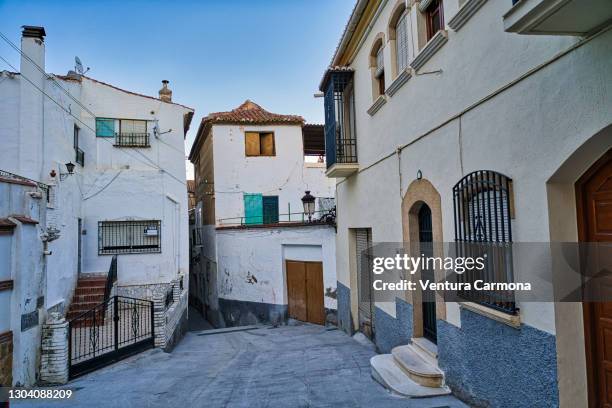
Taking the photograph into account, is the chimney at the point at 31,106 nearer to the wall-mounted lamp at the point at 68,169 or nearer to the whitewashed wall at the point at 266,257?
the wall-mounted lamp at the point at 68,169

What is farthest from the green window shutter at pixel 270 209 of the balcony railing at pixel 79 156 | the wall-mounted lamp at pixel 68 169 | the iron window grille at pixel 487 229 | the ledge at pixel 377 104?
the iron window grille at pixel 487 229

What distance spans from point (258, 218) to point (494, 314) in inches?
615

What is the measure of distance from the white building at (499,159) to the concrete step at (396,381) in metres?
0.07

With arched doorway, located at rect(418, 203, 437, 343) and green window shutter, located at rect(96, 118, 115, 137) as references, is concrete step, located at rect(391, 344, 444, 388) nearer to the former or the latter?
arched doorway, located at rect(418, 203, 437, 343)

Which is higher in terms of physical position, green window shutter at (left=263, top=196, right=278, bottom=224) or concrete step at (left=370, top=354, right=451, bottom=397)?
green window shutter at (left=263, top=196, right=278, bottom=224)

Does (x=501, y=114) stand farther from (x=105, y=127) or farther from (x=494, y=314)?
(x=105, y=127)

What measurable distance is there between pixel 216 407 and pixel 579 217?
4.91 meters

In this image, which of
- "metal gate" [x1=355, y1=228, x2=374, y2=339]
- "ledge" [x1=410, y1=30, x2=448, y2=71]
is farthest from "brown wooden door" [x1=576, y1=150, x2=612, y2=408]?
"metal gate" [x1=355, y1=228, x2=374, y2=339]

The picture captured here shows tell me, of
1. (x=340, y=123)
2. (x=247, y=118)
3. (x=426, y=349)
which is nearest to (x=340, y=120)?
(x=340, y=123)

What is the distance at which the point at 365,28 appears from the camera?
8461 millimetres

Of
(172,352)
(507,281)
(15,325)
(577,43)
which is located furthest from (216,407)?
(577,43)

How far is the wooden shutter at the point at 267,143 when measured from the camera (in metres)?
19.5

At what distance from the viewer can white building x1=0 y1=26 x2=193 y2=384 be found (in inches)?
463

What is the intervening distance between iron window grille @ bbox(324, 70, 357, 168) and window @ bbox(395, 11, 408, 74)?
2659 mm
